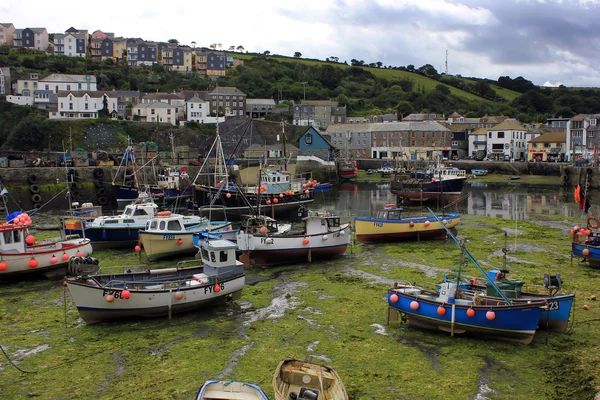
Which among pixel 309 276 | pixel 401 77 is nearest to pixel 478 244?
pixel 309 276

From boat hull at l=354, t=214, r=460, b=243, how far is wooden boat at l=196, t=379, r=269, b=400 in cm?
1840

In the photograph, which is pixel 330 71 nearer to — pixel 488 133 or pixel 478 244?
pixel 488 133

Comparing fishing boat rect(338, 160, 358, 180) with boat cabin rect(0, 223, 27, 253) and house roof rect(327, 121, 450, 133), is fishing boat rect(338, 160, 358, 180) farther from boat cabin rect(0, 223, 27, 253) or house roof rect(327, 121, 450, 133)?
boat cabin rect(0, 223, 27, 253)

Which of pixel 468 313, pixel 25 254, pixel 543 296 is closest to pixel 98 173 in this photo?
pixel 25 254

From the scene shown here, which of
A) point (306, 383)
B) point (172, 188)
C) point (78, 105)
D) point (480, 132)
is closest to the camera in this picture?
point (306, 383)

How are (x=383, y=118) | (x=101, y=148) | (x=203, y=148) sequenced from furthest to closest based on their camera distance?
(x=383, y=118), (x=203, y=148), (x=101, y=148)

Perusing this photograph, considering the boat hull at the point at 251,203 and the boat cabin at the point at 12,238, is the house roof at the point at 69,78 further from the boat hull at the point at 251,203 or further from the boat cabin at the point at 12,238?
the boat cabin at the point at 12,238

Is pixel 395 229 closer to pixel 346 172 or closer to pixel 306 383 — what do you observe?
pixel 306 383

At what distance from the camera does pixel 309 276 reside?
21.5 m

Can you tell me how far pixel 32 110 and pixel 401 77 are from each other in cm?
9715

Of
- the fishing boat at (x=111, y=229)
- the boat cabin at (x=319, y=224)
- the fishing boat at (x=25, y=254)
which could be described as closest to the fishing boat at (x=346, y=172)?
the fishing boat at (x=111, y=229)

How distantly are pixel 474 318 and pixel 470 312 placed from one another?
0.70 feet

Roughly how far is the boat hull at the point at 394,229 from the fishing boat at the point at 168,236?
6578 mm

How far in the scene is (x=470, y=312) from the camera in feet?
46.1
